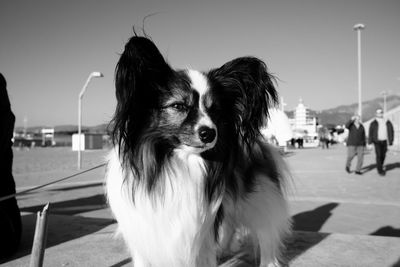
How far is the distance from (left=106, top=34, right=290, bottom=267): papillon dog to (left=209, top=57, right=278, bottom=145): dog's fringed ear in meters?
0.06

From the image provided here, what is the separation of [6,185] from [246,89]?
2.46 meters

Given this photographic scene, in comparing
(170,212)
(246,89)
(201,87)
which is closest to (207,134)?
(201,87)

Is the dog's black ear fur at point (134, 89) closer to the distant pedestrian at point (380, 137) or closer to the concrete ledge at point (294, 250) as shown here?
the concrete ledge at point (294, 250)

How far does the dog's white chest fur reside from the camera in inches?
98.8

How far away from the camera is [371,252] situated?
3350 mm

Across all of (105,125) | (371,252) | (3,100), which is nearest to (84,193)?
(3,100)

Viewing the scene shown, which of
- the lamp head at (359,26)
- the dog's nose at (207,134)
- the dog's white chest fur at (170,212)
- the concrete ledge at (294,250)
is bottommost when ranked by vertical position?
the concrete ledge at (294,250)

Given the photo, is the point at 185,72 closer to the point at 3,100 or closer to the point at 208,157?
the point at 208,157

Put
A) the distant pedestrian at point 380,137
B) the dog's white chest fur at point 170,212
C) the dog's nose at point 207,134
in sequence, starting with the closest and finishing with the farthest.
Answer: the dog's nose at point 207,134, the dog's white chest fur at point 170,212, the distant pedestrian at point 380,137

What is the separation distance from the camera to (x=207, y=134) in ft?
7.86

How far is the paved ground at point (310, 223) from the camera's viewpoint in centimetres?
327

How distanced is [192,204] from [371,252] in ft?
6.70

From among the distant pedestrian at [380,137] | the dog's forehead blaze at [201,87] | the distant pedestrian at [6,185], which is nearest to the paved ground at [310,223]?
the distant pedestrian at [6,185]

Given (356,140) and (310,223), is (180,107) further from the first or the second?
(356,140)
